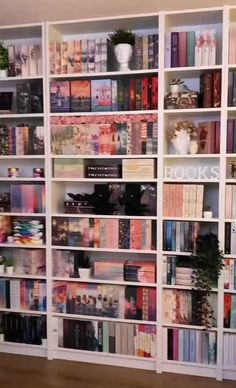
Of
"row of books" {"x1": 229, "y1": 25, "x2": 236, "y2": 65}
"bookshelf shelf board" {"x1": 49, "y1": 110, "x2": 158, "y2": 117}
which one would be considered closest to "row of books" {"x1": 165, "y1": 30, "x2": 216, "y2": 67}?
"row of books" {"x1": 229, "y1": 25, "x2": 236, "y2": 65}

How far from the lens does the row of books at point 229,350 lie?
8.73 ft

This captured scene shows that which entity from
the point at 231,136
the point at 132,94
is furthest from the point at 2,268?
the point at 231,136

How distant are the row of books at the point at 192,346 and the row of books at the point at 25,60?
2153 mm

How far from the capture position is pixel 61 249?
2959 millimetres

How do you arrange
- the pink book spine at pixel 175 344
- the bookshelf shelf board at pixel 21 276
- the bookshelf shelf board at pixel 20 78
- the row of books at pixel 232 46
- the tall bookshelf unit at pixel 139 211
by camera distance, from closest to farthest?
the row of books at pixel 232 46 → the tall bookshelf unit at pixel 139 211 → the pink book spine at pixel 175 344 → the bookshelf shelf board at pixel 20 78 → the bookshelf shelf board at pixel 21 276

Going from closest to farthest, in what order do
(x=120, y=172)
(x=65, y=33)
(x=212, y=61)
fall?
(x=212, y=61) < (x=120, y=172) < (x=65, y=33)

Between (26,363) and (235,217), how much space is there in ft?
6.16

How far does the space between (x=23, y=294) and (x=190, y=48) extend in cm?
220

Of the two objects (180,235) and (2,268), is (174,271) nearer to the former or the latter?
(180,235)

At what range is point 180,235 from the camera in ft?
8.94

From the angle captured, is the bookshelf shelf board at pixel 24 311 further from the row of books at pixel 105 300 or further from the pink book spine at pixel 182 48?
the pink book spine at pixel 182 48

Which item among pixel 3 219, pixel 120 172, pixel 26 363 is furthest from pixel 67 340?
pixel 120 172

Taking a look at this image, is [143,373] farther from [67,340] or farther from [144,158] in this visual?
[144,158]

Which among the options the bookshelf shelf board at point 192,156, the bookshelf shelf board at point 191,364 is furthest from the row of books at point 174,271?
the bookshelf shelf board at point 192,156
